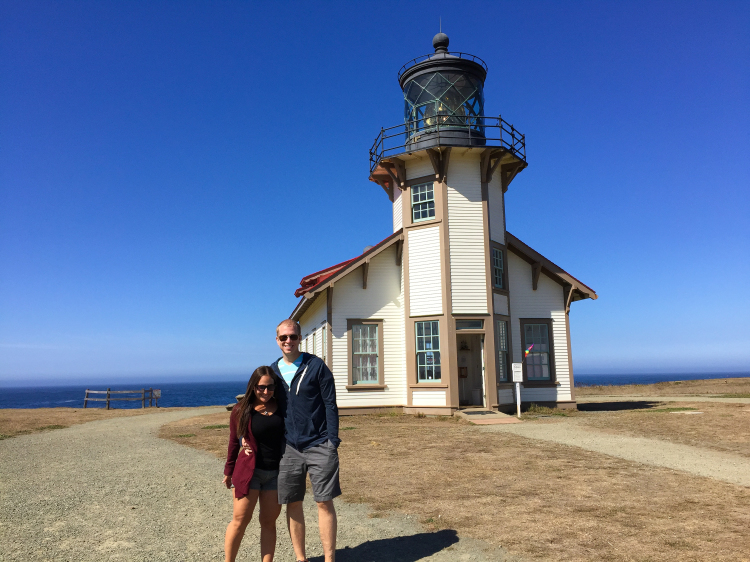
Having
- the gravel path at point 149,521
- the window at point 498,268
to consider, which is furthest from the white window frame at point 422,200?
the gravel path at point 149,521

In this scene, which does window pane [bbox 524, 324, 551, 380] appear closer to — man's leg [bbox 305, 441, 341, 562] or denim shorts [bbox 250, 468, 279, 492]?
man's leg [bbox 305, 441, 341, 562]

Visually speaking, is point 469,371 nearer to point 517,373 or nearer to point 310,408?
point 517,373

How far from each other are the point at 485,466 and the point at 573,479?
147 cm

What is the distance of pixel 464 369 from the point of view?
60.8 feet

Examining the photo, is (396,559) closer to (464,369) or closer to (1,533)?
(1,533)

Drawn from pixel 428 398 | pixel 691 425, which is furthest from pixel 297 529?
pixel 428 398

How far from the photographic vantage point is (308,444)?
4586 mm

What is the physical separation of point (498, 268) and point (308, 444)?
1451cm

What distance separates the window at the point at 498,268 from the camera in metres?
18.0

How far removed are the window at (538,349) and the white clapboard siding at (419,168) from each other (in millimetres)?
5903

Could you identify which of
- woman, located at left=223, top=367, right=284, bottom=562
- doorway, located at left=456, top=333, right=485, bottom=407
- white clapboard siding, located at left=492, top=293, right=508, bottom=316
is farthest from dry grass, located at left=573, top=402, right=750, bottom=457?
woman, located at left=223, top=367, right=284, bottom=562

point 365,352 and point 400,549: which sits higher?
point 365,352

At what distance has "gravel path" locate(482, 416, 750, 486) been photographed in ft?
26.8

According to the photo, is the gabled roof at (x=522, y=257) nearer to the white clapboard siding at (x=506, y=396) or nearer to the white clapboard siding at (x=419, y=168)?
the white clapboard siding at (x=419, y=168)
